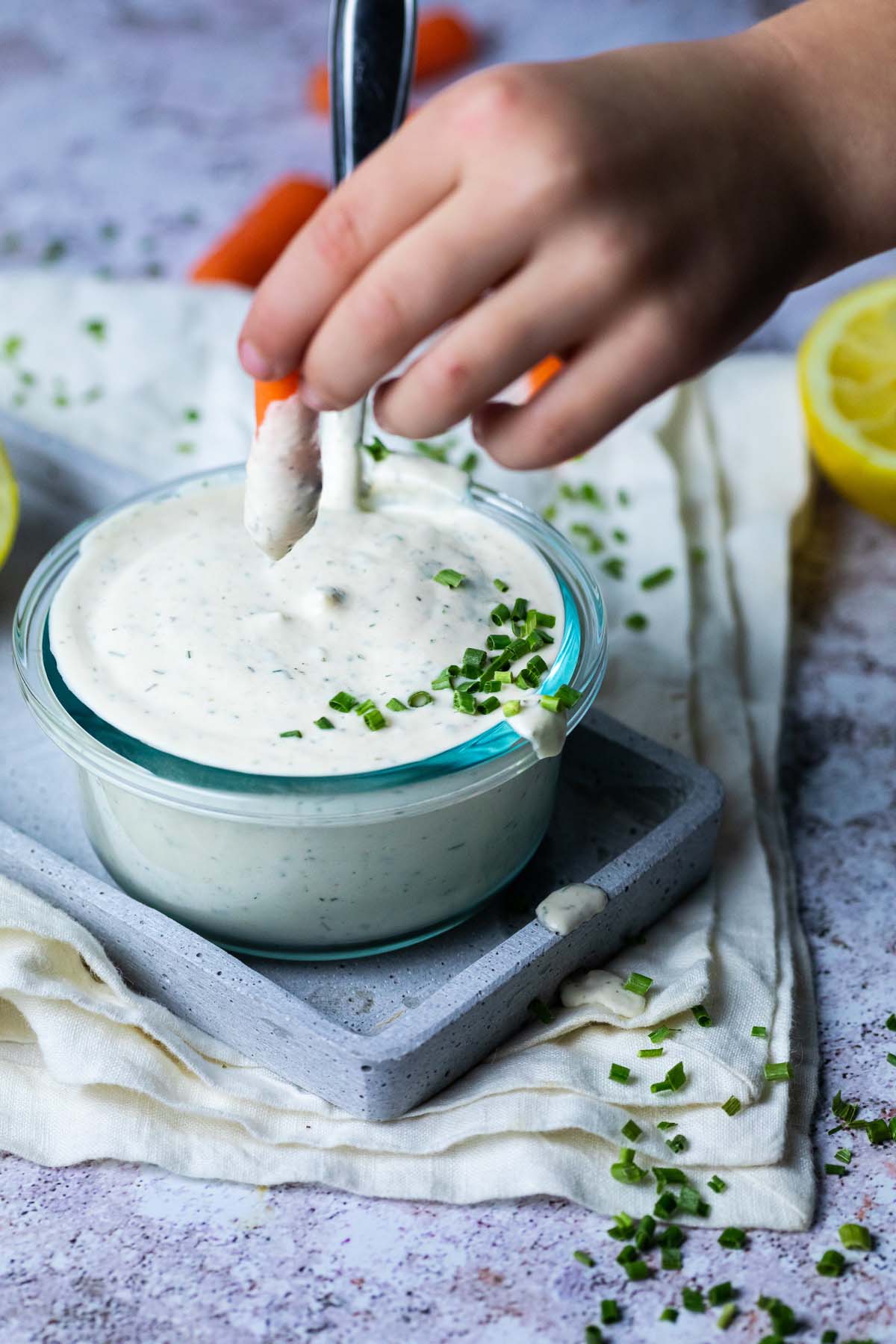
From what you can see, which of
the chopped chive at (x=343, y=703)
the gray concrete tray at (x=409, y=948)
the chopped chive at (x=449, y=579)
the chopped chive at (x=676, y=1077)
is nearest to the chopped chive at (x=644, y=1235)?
the chopped chive at (x=676, y=1077)

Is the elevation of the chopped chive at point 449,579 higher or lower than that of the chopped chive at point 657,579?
higher

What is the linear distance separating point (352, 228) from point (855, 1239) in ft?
3.38

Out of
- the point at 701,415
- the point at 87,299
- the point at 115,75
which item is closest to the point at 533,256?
the point at 701,415

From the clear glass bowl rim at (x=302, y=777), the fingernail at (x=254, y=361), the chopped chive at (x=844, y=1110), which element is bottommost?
the chopped chive at (x=844, y=1110)

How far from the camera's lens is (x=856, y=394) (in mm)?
2510

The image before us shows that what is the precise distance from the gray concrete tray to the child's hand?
1.75 ft

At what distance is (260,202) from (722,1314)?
234 cm

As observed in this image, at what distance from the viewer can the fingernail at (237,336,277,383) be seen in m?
1.37

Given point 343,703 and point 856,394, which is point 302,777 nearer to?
point 343,703

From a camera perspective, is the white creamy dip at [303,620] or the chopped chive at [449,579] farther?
the chopped chive at [449,579]

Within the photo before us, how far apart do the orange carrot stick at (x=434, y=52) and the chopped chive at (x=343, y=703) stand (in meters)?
2.45

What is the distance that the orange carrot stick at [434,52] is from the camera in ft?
12.2

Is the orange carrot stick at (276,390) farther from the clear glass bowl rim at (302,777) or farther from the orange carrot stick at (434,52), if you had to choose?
the orange carrot stick at (434,52)

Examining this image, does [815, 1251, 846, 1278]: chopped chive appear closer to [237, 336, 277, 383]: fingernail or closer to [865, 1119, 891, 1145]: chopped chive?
[865, 1119, 891, 1145]: chopped chive
